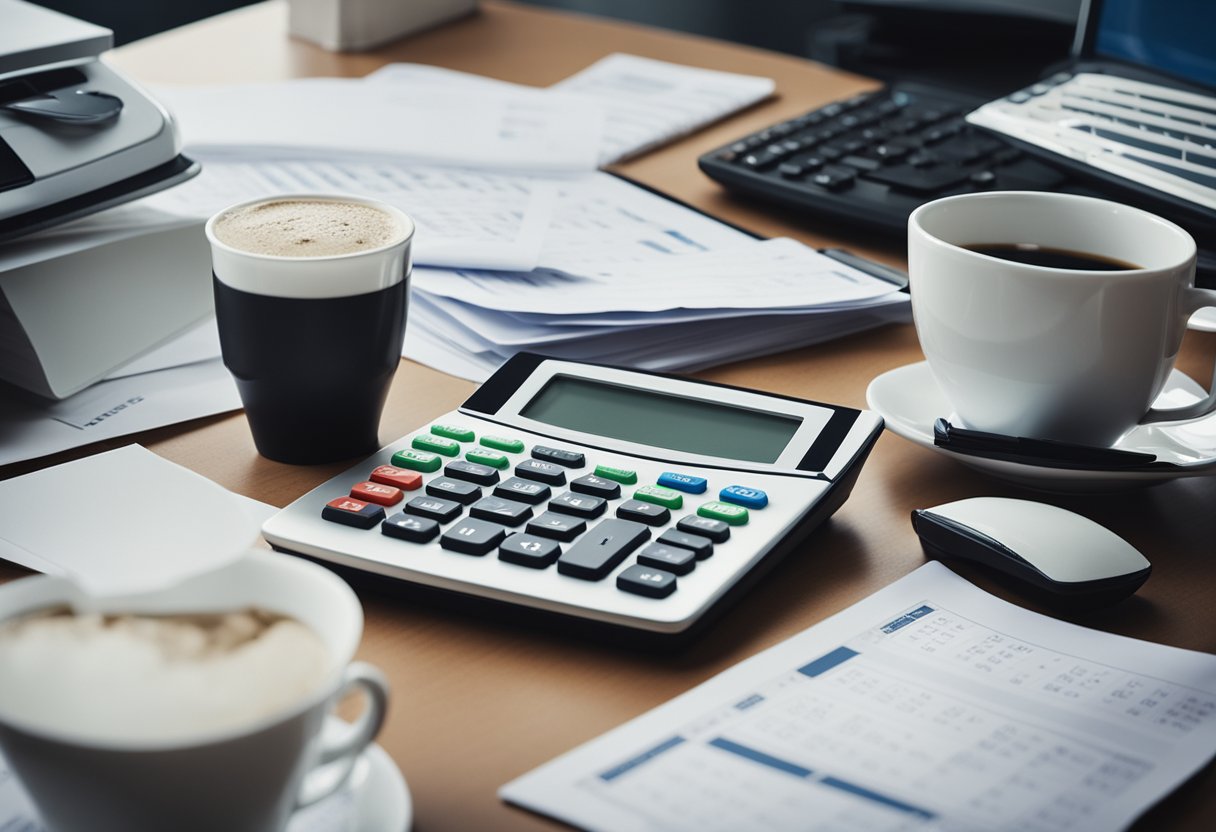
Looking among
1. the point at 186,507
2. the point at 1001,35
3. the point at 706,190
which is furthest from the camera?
the point at 1001,35

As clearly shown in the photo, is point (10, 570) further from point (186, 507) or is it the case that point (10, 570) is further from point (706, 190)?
point (706, 190)

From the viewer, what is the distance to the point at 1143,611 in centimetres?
51

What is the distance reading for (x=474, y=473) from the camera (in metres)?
0.54

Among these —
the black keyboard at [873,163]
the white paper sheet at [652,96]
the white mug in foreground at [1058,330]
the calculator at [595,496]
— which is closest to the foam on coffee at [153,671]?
the calculator at [595,496]

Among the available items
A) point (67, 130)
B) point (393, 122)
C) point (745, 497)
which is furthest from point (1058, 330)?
point (393, 122)

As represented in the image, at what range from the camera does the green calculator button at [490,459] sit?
0.55m

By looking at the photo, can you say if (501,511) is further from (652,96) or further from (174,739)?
(652,96)

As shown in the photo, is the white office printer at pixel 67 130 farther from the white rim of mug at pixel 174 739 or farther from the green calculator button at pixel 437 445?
the white rim of mug at pixel 174 739

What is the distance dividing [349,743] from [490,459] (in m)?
0.21

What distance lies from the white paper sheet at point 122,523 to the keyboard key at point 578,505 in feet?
0.39

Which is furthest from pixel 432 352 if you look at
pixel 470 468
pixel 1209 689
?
pixel 1209 689

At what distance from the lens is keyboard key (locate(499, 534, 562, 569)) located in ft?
1.57

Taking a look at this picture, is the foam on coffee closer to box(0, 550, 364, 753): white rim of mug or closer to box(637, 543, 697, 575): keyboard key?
box(0, 550, 364, 753): white rim of mug

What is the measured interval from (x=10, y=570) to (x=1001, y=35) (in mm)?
1052
